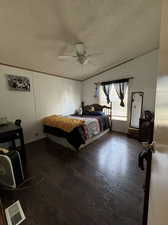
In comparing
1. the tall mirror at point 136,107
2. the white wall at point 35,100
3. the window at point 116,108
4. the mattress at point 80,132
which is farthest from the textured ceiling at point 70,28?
the mattress at point 80,132

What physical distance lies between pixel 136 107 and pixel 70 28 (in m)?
3.09

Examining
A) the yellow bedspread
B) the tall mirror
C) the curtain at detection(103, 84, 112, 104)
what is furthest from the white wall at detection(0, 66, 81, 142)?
the tall mirror

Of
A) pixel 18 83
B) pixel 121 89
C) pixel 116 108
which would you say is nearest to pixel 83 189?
pixel 18 83

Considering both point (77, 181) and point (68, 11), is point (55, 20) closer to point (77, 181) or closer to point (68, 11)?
point (68, 11)

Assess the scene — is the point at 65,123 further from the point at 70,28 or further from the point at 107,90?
the point at 107,90

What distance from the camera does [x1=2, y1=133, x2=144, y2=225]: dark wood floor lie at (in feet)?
4.07

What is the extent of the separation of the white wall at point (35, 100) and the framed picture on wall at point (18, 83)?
0.10 m

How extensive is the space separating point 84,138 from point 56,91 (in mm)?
2338

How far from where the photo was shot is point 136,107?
147 inches

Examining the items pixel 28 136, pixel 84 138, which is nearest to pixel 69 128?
pixel 84 138

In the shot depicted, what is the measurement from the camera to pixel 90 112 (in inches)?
173

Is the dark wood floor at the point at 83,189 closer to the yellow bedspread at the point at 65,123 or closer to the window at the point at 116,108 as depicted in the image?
the yellow bedspread at the point at 65,123

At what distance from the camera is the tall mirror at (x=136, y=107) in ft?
12.0

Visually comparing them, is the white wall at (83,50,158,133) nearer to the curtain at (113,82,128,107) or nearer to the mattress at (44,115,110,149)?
the curtain at (113,82,128,107)
